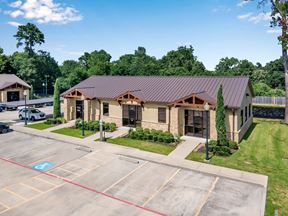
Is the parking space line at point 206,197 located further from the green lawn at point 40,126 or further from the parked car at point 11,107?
the parked car at point 11,107

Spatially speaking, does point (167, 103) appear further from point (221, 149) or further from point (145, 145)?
point (221, 149)

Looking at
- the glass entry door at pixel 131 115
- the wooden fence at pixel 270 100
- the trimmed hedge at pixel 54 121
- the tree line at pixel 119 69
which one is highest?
the tree line at pixel 119 69

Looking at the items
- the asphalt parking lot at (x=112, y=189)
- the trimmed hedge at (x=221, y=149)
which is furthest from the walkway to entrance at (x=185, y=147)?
the asphalt parking lot at (x=112, y=189)

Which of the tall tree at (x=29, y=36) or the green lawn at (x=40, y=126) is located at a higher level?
the tall tree at (x=29, y=36)

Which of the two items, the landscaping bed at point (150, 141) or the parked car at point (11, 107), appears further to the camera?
the parked car at point (11, 107)

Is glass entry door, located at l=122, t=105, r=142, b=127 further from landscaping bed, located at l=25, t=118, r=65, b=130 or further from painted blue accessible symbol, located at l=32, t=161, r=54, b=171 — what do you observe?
painted blue accessible symbol, located at l=32, t=161, r=54, b=171

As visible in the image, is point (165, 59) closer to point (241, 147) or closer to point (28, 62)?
point (28, 62)

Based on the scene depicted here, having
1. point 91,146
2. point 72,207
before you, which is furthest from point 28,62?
point 72,207
